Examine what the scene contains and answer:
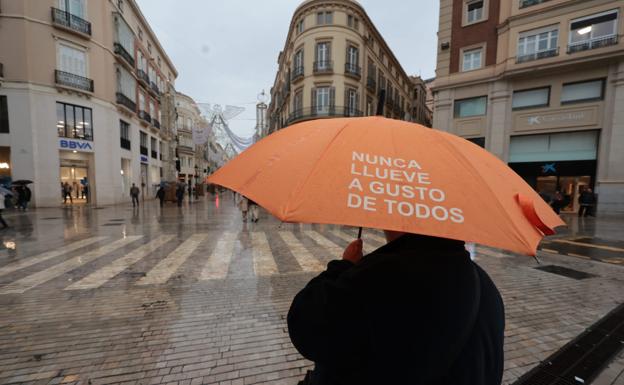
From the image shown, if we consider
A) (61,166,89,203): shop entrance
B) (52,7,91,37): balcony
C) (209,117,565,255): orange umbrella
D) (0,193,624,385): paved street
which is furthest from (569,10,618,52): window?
(61,166,89,203): shop entrance

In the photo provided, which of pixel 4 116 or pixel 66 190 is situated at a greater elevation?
pixel 4 116

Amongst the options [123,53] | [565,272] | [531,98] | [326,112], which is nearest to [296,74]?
[326,112]

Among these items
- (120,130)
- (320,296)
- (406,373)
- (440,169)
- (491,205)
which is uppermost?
(120,130)

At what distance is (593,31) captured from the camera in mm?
15875

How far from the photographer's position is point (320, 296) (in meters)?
1.00

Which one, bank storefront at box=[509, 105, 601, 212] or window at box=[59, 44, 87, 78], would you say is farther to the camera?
window at box=[59, 44, 87, 78]

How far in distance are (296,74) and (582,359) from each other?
90.9 feet

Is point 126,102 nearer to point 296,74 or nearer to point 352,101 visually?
point 296,74

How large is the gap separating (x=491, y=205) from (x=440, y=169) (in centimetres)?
26

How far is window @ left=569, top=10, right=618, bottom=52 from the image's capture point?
50.5 ft

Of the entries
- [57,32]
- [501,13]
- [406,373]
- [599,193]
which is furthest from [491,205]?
[57,32]

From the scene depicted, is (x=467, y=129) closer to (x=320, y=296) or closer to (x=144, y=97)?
(x=320, y=296)

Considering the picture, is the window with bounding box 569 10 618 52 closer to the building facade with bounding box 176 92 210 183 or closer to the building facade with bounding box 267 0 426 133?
the building facade with bounding box 267 0 426 133

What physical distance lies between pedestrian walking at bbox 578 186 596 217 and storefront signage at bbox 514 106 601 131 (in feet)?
13.0
